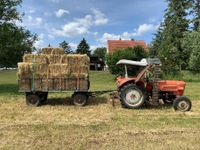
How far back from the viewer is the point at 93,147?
26.9 feet

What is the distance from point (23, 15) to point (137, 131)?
1822 cm

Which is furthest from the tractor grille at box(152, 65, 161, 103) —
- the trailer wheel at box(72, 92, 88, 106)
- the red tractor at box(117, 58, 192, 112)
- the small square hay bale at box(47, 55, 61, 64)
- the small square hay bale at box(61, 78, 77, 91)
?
the small square hay bale at box(47, 55, 61, 64)

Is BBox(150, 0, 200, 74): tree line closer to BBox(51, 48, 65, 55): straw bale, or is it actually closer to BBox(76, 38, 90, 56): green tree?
BBox(51, 48, 65, 55): straw bale

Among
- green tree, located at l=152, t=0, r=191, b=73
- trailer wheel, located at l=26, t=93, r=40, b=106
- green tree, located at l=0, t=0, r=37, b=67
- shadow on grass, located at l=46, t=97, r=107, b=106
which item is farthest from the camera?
green tree, located at l=152, t=0, r=191, b=73

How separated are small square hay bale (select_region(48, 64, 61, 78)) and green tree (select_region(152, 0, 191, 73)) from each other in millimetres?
32275

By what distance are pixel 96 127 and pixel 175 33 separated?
135 feet

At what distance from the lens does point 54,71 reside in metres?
15.3

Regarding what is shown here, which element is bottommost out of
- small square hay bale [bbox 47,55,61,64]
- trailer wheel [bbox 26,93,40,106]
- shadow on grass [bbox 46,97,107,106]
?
shadow on grass [bbox 46,97,107,106]

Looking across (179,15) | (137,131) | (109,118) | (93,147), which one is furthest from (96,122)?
(179,15)

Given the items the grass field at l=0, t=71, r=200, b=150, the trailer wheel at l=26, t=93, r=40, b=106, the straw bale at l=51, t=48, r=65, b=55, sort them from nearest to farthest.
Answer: the grass field at l=0, t=71, r=200, b=150 → the trailer wheel at l=26, t=93, r=40, b=106 → the straw bale at l=51, t=48, r=65, b=55

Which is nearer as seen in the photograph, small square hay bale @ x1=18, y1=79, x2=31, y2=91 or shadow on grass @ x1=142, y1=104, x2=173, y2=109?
shadow on grass @ x1=142, y1=104, x2=173, y2=109

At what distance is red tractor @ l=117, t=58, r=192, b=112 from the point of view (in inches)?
561

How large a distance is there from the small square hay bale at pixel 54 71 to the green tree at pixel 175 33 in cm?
3228

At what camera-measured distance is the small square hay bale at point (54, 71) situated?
15234 millimetres
